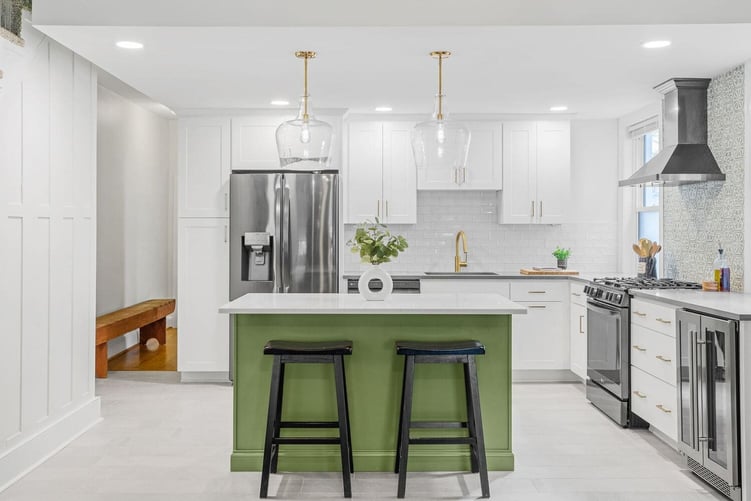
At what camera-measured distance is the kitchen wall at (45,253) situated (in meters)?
3.45

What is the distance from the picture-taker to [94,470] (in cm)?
361

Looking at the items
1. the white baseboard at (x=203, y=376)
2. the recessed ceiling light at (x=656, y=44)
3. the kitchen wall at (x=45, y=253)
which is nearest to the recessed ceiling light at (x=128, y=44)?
the kitchen wall at (x=45, y=253)

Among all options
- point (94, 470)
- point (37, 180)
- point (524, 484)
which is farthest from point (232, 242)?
point (524, 484)

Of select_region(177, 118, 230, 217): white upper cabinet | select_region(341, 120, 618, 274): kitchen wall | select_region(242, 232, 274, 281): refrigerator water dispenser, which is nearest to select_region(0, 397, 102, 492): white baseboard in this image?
select_region(242, 232, 274, 281): refrigerator water dispenser

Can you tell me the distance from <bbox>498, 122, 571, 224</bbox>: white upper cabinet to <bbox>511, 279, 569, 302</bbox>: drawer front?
0.70 metres

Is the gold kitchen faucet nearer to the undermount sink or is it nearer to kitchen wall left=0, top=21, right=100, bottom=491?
the undermount sink

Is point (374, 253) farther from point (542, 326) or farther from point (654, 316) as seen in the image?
point (542, 326)

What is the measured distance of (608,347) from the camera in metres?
4.62

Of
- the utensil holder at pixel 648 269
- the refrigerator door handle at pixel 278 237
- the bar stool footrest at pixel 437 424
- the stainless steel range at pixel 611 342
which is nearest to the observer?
the bar stool footrest at pixel 437 424

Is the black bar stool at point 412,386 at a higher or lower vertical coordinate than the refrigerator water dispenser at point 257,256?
lower

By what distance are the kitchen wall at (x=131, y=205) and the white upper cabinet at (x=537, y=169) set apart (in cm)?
397

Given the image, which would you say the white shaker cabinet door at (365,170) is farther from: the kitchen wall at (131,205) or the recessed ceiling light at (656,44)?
the recessed ceiling light at (656,44)

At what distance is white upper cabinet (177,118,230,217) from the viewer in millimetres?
5703

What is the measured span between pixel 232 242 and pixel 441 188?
1926mm
